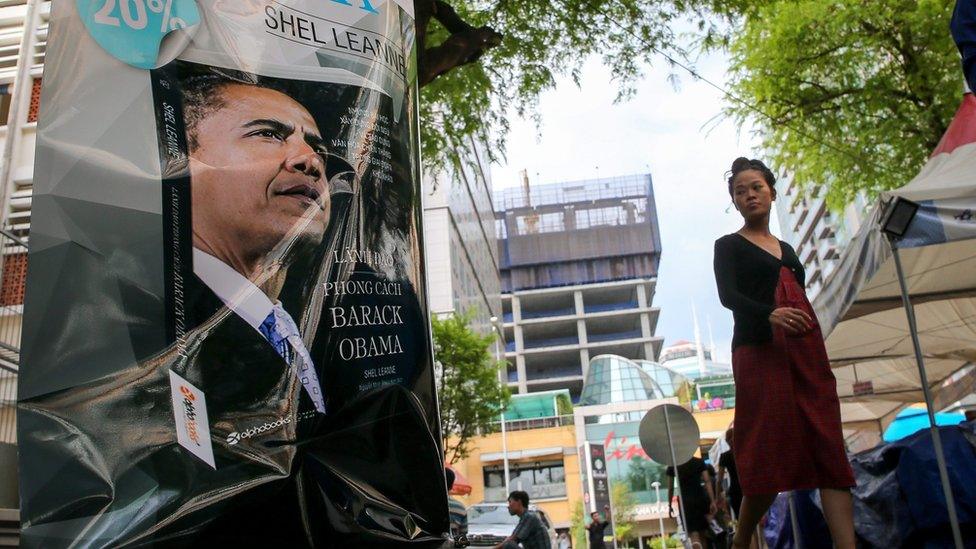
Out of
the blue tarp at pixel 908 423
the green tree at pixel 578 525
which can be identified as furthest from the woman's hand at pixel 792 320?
the green tree at pixel 578 525

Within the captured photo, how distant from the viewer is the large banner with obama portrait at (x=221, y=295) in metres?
1.83

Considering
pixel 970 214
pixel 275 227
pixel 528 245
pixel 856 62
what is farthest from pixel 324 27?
A: pixel 528 245

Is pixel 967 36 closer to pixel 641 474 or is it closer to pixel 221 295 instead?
pixel 221 295

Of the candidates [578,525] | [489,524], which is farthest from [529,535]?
[578,525]

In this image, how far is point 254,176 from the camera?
213cm

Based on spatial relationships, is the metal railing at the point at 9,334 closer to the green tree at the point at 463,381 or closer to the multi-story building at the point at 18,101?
the multi-story building at the point at 18,101

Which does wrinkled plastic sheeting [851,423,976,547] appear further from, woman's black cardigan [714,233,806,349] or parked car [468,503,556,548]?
parked car [468,503,556,548]

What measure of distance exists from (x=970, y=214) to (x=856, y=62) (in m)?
9.74

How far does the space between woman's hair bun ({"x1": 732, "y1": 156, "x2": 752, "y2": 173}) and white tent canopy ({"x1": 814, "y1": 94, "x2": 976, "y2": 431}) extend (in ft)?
6.34

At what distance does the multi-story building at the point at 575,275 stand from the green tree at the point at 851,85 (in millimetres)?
102433

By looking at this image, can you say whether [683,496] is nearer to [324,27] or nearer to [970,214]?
[970,214]

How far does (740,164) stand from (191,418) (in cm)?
271

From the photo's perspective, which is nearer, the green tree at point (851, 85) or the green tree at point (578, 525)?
the green tree at point (851, 85)

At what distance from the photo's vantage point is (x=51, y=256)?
6.12 feet
